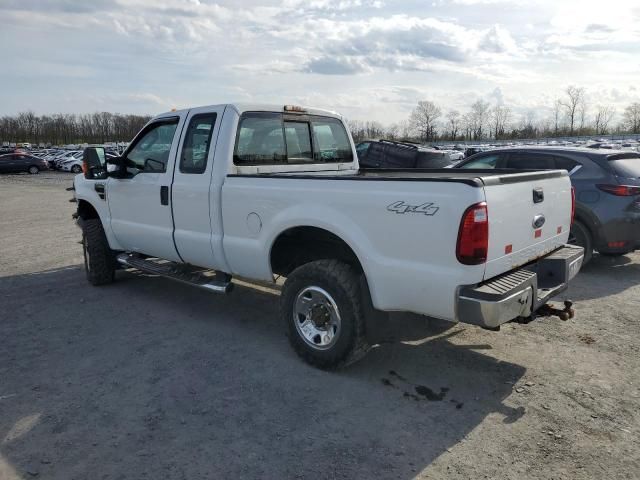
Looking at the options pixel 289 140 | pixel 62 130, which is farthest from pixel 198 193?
pixel 62 130

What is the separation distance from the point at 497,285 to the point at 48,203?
17.3 m

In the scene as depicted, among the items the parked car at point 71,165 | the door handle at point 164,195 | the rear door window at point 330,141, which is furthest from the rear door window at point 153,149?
the parked car at point 71,165

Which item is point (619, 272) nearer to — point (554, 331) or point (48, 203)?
point (554, 331)

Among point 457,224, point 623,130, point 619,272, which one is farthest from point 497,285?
point 623,130

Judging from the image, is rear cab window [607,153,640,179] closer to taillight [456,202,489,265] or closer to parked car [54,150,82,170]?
taillight [456,202,489,265]

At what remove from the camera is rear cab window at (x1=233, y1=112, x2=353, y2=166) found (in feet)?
16.2

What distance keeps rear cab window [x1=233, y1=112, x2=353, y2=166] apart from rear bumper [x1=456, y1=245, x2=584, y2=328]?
99.1 inches

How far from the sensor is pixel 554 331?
4.97m

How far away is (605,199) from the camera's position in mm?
6750

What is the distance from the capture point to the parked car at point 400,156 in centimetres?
1520

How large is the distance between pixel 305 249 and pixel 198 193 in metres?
1.15

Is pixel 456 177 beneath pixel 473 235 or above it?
above

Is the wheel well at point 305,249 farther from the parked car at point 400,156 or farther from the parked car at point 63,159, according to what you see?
the parked car at point 63,159

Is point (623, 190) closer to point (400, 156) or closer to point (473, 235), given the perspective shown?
point (473, 235)
